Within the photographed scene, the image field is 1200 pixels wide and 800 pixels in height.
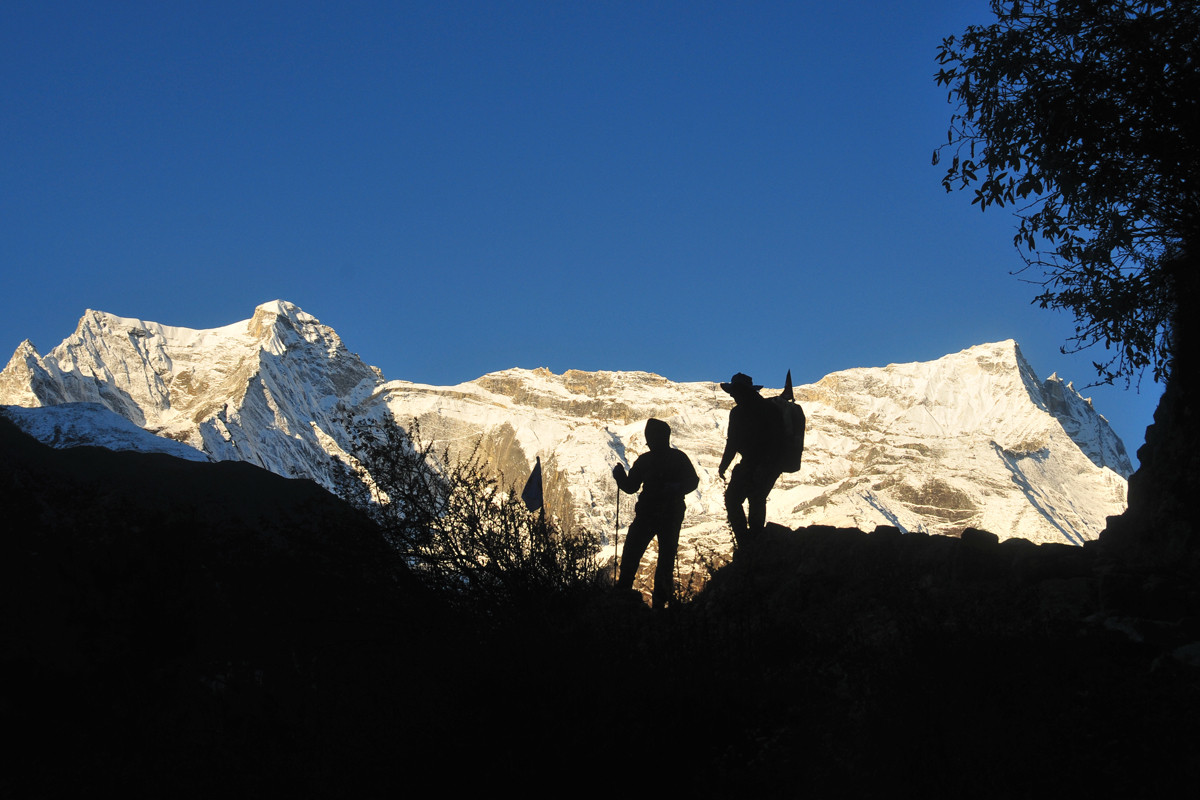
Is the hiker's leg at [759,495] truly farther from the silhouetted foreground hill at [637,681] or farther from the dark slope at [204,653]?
the dark slope at [204,653]

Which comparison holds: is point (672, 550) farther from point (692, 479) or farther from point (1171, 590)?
point (1171, 590)

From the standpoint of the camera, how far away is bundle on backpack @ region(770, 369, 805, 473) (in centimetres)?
1091

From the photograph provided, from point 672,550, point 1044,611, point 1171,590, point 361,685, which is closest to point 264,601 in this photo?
point 361,685

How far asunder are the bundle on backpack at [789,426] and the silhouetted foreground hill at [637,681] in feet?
3.86

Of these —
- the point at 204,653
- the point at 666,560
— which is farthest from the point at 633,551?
the point at 204,653

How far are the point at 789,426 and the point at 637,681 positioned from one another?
5629 mm

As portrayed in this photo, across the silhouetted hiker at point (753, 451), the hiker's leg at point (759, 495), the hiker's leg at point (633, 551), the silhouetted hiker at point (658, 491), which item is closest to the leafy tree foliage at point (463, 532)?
the hiker's leg at point (633, 551)

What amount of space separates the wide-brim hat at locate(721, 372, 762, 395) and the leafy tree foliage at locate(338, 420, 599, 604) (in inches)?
108

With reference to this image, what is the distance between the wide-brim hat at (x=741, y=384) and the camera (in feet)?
36.2

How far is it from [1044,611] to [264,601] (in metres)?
7.59

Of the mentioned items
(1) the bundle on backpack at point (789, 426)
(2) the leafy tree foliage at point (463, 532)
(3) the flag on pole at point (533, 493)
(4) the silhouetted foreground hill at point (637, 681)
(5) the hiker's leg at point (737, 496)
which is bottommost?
(4) the silhouetted foreground hill at point (637, 681)

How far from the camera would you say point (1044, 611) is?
6.46 meters

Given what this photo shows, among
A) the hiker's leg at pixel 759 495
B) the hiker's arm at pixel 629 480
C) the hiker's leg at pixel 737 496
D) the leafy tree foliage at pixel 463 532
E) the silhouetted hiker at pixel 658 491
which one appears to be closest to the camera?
the leafy tree foliage at pixel 463 532

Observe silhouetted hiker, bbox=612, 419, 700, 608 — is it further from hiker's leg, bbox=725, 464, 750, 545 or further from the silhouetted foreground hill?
the silhouetted foreground hill
